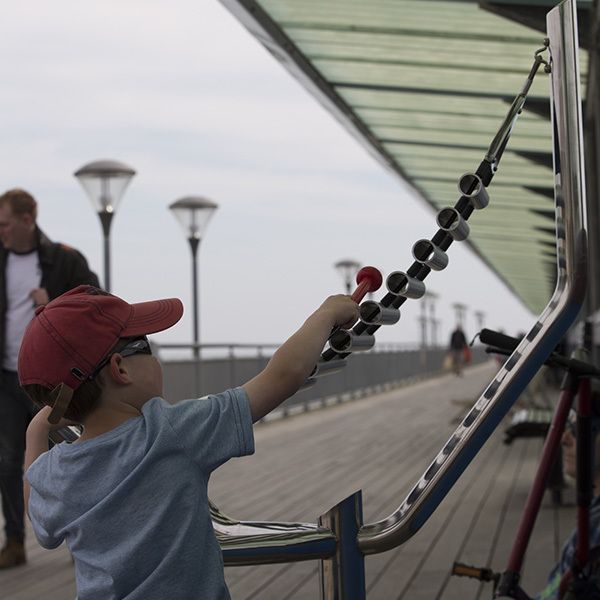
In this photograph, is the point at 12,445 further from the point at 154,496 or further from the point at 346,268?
the point at 346,268

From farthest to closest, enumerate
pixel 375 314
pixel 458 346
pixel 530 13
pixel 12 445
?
pixel 458 346 → pixel 530 13 → pixel 12 445 → pixel 375 314

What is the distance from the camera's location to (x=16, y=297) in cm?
555

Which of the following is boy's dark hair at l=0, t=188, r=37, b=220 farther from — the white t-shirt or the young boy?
the young boy

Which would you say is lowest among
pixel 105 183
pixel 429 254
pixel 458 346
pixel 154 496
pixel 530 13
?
pixel 458 346

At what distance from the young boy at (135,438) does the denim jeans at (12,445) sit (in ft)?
12.0

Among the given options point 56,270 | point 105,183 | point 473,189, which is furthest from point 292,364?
point 105,183

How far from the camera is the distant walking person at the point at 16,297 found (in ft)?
18.1

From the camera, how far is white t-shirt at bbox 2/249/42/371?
5492 millimetres

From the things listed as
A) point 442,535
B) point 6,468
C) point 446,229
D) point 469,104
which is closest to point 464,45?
point 469,104

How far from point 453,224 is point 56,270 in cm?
374

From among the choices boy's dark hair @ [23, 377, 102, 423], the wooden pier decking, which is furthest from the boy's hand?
the wooden pier decking

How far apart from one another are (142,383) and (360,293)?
1.27 ft

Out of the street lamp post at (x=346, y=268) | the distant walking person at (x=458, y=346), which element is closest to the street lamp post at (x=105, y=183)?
the street lamp post at (x=346, y=268)

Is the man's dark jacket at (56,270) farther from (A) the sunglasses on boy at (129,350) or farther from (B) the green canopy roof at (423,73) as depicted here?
(A) the sunglasses on boy at (129,350)
